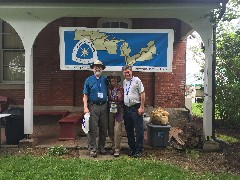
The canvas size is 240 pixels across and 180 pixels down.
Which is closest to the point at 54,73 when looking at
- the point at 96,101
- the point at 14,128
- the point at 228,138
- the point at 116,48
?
the point at 14,128

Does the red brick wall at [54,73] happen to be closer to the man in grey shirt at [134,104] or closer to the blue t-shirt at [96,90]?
the blue t-shirt at [96,90]

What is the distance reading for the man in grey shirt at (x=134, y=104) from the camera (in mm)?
7180

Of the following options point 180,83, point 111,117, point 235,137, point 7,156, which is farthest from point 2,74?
point 235,137

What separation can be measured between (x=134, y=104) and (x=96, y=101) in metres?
0.85

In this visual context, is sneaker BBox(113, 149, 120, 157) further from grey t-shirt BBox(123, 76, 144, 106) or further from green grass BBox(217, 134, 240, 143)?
green grass BBox(217, 134, 240, 143)

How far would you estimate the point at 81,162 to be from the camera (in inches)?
266

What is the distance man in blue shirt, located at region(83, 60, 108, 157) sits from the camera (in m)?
7.18

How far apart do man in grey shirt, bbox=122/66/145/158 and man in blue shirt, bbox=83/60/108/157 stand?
1.57 ft

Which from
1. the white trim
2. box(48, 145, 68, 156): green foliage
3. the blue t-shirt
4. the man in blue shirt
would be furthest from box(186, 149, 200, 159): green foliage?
the white trim

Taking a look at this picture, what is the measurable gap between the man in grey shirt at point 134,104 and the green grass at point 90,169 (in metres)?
0.66

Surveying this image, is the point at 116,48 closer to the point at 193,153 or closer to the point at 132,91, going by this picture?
the point at 132,91

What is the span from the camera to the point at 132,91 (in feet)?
23.6

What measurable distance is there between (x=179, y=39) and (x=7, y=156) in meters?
7.10

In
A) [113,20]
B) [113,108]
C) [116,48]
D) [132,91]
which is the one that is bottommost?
[113,108]
